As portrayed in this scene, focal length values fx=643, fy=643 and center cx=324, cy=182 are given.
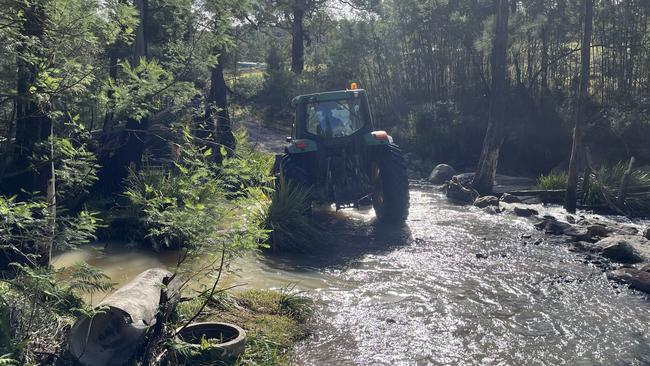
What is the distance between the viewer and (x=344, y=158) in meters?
10.9

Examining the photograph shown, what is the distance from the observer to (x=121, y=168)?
423 inches

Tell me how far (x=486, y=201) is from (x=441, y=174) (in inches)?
160

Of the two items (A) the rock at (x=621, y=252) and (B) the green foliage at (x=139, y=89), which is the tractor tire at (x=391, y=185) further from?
(B) the green foliage at (x=139, y=89)

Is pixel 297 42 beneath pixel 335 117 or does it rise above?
above

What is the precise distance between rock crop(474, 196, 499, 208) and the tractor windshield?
12.4 ft

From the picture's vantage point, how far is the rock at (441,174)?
1741 centimetres

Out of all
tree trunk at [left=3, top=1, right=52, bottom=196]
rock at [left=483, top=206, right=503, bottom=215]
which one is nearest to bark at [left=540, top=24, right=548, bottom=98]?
rock at [left=483, top=206, right=503, bottom=215]

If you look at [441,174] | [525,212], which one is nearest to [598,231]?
[525,212]

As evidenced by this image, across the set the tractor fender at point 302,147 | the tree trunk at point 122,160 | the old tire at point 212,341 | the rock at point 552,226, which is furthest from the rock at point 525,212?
the old tire at point 212,341

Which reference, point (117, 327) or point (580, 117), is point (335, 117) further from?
point (117, 327)

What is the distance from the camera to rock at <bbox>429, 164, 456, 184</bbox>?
1741 centimetres

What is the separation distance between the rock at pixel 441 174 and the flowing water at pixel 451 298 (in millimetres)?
6535

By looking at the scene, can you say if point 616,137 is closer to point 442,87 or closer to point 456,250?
point 442,87

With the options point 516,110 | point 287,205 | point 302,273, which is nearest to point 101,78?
point 302,273
